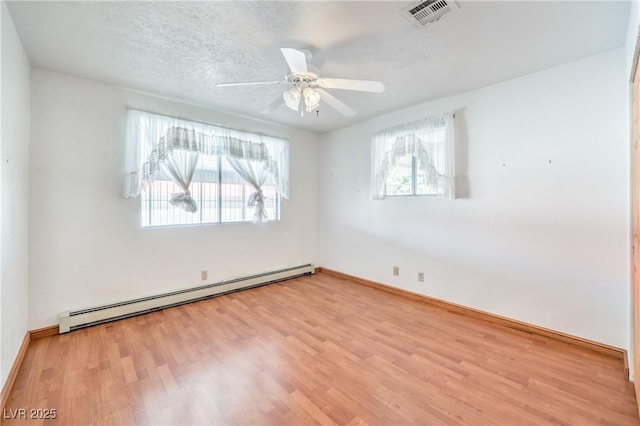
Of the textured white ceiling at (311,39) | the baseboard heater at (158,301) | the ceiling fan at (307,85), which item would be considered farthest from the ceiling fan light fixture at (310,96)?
the baseboard heater at (158,301)

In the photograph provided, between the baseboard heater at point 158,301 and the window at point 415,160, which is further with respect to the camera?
the window at point 415,160

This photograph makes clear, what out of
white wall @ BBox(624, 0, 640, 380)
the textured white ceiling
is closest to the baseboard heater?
the textured white ceiling

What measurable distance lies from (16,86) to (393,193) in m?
3.83

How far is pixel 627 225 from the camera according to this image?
2148 millimetres

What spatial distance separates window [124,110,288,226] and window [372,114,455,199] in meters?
1.52

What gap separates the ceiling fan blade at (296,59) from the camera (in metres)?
1.71

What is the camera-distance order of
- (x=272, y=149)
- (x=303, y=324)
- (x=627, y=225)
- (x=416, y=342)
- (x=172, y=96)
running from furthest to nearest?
(x=272, y=149)
(x=172, y=96)
(x=303, y=324)
(x=416, y=342)
(x=627, y=225)

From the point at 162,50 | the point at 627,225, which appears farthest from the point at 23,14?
the point at 627,225

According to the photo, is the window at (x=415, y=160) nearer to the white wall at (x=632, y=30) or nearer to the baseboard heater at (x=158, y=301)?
the white wall at (x=632, y=30)

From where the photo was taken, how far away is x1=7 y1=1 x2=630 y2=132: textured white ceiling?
175 cm

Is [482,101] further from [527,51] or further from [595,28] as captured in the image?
[595,28]

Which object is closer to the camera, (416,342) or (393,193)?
(416,342)

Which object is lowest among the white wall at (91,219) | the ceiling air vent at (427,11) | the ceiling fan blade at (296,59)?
the white wall at (91,219)

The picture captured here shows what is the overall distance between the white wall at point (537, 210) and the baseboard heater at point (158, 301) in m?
2.02
